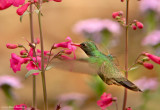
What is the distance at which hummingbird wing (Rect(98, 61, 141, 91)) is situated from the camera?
7.49ft

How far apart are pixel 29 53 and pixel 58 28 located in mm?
6447

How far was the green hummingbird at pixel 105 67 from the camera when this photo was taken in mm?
2316

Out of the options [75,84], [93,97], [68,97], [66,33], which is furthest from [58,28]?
[68,97]

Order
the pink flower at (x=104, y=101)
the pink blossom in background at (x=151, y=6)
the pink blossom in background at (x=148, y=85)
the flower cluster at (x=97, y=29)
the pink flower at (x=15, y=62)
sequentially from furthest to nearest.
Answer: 1. the pink blossom in background at (x=151, y=6)
2. the flower cluster at (x=97, y=29)
3. the pink blossom in background at (x=148, y=85)
4. the pink flower at (x=104, y=101)
5. the pink flower at (x=15, y=62)

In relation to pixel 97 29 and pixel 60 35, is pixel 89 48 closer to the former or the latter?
pixel 97 29

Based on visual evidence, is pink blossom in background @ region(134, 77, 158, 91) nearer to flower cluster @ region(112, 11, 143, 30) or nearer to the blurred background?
flower cluster @ region(112, 11, 143, 30)

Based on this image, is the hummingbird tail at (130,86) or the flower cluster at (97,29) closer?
the hummingbird tail at (130,86)

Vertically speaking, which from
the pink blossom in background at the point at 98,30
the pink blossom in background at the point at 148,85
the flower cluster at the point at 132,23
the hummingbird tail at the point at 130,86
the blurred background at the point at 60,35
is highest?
the flower cluster at the point at 132,23

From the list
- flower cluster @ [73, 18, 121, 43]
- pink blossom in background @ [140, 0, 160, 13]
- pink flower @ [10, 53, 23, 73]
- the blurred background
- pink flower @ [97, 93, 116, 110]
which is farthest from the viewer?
the blurred background

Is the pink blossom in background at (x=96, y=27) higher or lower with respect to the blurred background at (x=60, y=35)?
higher

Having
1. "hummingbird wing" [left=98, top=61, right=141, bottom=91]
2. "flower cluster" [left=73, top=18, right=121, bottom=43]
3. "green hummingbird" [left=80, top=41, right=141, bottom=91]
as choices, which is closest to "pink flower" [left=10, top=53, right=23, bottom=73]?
"green hummingbird" [left=80, top=41, right=141, bottom=91]

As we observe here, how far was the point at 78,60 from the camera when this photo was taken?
1986 mm

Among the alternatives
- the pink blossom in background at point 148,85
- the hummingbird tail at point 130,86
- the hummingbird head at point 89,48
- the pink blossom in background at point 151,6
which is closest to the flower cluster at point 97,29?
the pink blossom in background at point 151,6

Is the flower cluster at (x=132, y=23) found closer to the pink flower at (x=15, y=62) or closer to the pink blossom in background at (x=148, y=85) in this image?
the pink flower at (x=15, y=62)
